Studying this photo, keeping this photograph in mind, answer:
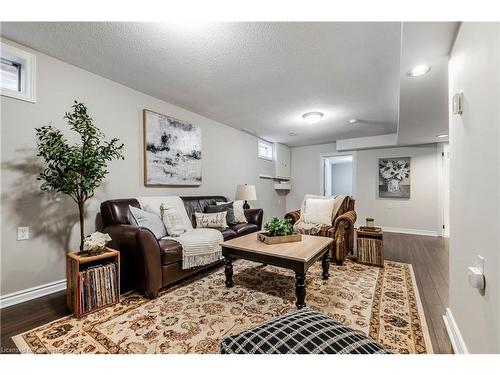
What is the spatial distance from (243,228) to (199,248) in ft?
3.26

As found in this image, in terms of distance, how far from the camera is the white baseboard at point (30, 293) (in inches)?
77.9

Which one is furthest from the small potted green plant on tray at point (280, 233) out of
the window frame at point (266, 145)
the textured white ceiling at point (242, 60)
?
the window frame at point (266, 145)

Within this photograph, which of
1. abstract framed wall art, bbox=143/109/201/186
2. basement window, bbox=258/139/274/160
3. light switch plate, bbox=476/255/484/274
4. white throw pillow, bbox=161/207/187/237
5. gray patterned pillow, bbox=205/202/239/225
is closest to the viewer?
light switch plate, bbox=476/255/484/274

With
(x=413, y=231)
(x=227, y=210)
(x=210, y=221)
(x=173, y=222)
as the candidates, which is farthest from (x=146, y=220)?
(x=413, y=231)

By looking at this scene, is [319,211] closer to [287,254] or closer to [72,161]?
[287,254]

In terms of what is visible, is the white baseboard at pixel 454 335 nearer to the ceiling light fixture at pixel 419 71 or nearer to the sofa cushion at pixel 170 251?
the ceiling light fixture at pixel 419 71

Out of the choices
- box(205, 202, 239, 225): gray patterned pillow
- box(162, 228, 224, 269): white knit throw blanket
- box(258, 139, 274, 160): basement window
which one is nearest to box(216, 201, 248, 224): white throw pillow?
box(205, 202, 239, 225): gray patterned pillow

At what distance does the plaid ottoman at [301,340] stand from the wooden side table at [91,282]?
146cm

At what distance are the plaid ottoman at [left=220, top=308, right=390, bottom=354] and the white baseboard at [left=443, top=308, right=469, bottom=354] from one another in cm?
80

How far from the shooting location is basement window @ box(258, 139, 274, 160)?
578 centimetres

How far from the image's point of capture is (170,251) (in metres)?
2.26

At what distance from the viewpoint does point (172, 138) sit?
3.45 metres

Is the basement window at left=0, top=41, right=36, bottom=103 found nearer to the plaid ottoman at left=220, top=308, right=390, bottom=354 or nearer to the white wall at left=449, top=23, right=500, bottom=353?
the plaid ottoman at left=220, top=308, right=390, bottom=354
